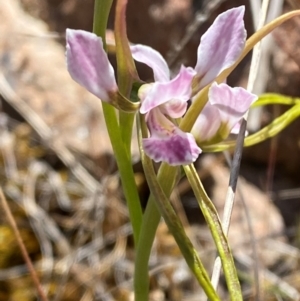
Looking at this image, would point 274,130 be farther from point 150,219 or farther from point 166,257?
point 166,257

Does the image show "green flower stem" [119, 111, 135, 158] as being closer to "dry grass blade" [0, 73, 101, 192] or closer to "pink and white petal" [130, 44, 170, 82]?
"pink and white petal" [130, 44, 170, 82]

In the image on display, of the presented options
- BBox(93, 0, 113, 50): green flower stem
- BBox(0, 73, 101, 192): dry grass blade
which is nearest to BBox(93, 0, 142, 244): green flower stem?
BBox(93, 0, 113, 50): green flower stem

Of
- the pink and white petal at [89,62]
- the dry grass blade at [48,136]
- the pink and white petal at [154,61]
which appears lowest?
the dry grass blade at [48,136]

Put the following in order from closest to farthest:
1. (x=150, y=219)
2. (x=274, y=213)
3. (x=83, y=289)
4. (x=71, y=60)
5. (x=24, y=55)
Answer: (x=71, y=60) < (x=150, y=219) < (x=83, y=289) < (x=274, y=213) < (x=24, y=55)

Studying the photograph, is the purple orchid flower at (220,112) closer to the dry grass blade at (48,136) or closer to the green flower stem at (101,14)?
the green flower stem at (101,14)

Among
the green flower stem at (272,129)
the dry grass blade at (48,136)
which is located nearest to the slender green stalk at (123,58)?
the green flower stem at (272,129)

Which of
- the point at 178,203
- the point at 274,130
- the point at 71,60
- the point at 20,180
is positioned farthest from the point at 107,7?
the point at 20,180
